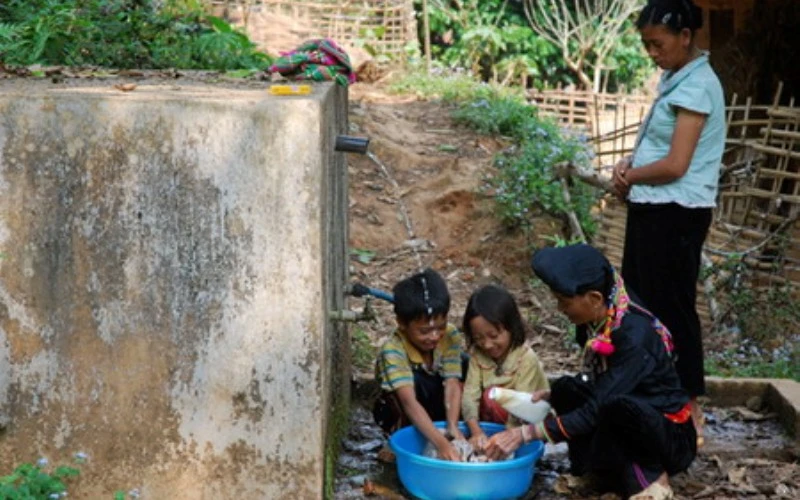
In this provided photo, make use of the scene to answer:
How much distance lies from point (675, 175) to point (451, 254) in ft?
14.2

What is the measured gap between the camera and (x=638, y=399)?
13.1 feet

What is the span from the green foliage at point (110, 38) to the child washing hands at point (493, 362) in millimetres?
2839

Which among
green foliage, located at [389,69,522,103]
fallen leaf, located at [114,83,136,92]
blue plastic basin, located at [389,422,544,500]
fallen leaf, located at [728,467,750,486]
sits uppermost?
fallen leaf, located at [114,83,136,92]

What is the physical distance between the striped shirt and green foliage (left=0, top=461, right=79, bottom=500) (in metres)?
1.17

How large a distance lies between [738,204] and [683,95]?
3.64 metres

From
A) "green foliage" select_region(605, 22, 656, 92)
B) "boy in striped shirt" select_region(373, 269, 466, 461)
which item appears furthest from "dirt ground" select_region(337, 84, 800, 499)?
"green foliage" select_region(605, 22, 656, 92)

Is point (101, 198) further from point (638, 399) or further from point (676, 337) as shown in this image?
point (676, 337)

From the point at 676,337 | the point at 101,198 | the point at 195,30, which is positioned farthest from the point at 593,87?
the point at 101,198

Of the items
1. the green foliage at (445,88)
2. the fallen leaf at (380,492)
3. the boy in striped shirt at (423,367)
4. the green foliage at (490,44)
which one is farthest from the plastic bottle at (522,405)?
the green foliage at (490,44)

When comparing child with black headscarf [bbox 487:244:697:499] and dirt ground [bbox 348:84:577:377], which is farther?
dirt ground [bbox 348:84:577:377]

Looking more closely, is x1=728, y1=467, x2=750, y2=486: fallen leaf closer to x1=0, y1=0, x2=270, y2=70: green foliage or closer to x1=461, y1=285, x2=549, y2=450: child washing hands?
x1=461, y1=285, x2=549, y2=450: child washing hands

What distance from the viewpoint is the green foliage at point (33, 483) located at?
10.8 ft

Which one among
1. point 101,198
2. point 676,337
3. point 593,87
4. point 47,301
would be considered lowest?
point 593,87

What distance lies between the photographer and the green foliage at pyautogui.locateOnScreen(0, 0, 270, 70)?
21.3 ft
